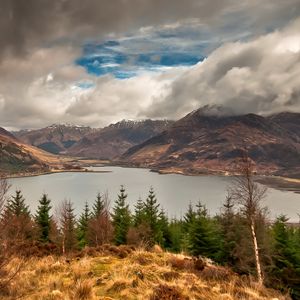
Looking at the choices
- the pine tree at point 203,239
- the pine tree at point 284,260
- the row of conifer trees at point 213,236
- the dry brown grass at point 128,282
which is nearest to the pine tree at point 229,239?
the row of conifer trees at point 213,236

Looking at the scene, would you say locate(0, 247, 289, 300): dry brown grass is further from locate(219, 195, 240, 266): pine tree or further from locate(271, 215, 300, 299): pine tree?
locate(219, 195, 240, 266): pine tree

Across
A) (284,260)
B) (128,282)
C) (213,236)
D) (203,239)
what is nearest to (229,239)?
(213,236)

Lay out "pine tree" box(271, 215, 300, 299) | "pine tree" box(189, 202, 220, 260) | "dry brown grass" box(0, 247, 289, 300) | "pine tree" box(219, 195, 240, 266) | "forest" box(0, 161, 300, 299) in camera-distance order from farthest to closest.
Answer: "pine tree" box(189, 202, 220, 260) < "pine tree" box(219, 195, 240, 266) < "pine tree" box(271, 215, 300, 299) < "forest" box(0, 161, 300, 299) < "dry brown grass" box(0, 247, 289, 300)

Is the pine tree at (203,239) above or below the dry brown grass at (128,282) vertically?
below

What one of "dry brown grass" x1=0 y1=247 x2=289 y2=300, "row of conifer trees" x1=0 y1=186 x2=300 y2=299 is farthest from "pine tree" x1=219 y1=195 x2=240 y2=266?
"dry brown grass" x1=0 y1=247 x2=289 y2=300

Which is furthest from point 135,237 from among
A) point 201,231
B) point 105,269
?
point 105,269

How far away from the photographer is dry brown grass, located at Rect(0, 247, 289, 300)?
25.1 feet

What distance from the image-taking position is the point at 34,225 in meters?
59.8

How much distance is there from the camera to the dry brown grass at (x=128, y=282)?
7656 millimetres

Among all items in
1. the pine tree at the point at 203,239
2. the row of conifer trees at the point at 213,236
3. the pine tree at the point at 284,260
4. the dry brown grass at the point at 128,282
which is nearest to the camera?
the dry brown grass at the point at 128,282

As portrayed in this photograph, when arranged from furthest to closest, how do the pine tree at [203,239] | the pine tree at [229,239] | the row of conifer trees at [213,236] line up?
the pine tree at [203,239] < the pine tree at [229,239] < the row of conifer trees at [213,236]

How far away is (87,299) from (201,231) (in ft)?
142

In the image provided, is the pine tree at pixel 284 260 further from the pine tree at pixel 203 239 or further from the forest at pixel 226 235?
the pine tree at pixel 203 239

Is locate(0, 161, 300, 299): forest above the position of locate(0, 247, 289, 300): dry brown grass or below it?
below
